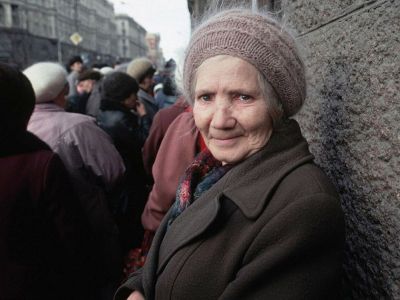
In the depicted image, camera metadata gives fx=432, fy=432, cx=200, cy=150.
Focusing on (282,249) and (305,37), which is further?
(305,37)

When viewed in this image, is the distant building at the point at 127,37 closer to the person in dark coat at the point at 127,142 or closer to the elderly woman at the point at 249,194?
the person in dark coat at the point at 127,142

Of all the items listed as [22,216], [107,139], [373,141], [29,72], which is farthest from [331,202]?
[29,72]

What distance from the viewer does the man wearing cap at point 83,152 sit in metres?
2.67

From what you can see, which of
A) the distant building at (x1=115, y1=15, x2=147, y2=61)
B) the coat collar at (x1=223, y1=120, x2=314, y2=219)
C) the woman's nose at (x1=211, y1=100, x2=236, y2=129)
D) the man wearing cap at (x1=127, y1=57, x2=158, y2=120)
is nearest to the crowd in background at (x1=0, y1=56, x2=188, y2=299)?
the woman's nose at (x1=211, y1=100, x2=236, y2=129)

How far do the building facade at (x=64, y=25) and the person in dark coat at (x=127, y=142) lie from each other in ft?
78.2

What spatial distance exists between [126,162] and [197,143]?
4.84 ft

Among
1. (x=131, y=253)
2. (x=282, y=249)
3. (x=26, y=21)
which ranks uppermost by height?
(x=26, y=21)

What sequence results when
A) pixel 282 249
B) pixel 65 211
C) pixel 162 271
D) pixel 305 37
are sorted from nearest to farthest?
1. pixel 282 249
2. pixel 162 271
3. pixel 305 37
4. pixel 65 211

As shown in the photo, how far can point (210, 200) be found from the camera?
58.6 inches

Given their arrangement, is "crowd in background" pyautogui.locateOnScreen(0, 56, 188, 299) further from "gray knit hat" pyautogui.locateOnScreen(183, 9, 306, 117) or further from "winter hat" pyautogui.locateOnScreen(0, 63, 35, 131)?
"gray knit hat" pyautogui.locateOnScreen(183, 9, 306, 117)

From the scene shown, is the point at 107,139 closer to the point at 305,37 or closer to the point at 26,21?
the point at 305,37

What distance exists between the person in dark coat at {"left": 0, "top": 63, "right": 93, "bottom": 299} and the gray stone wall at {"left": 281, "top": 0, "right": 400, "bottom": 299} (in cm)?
130

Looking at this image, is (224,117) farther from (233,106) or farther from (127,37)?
(127,37)

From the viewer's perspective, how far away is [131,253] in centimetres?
329
